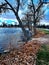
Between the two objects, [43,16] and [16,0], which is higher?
[16,0]

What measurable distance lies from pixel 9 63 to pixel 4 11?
47.1 feet

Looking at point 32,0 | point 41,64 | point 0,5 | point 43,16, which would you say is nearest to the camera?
point 41,64

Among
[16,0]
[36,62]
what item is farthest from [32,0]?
[36,62]

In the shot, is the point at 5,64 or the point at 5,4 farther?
the point at 5,4

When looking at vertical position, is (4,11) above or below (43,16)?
above

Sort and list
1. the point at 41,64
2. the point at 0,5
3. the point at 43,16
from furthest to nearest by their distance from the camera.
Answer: the point at 43,16 < the point at 0,5 < the point at 41,64

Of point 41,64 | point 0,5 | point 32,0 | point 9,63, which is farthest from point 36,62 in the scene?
point 32,0

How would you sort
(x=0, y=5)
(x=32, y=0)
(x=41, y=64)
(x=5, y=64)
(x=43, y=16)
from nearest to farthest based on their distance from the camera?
1. (x=5, y=64)
2. (x=41, y=64)
3. (x=0, y=5)
4. (x=32, y=0)
5. (x=43, y=16)

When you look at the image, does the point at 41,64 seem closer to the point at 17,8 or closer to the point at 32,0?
the point at 17,8

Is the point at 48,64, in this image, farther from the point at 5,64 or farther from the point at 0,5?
the point at 0,5

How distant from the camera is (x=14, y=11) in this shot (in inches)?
871

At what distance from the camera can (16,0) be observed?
2222cm

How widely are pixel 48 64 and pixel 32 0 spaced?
775 inches

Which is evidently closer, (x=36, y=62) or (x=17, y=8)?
(x=36, y=62)
